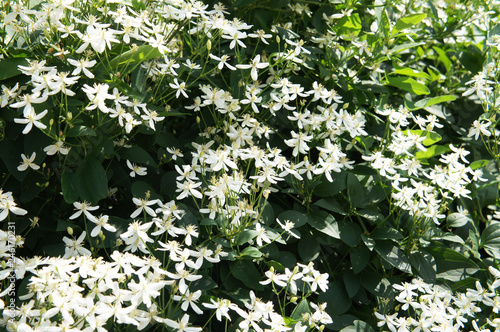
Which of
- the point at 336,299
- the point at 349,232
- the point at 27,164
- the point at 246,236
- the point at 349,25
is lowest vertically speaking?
the point at 336,299

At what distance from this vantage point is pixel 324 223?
4.94 feet

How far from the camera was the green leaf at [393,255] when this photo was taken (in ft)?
4.85

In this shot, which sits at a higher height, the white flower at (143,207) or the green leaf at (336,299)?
the white flower at (143,207)

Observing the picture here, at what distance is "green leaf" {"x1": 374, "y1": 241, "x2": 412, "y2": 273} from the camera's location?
1479 mm

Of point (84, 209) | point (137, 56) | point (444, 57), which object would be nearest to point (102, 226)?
point (84, 209)

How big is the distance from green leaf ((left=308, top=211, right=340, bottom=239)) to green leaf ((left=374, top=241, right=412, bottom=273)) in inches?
5.1

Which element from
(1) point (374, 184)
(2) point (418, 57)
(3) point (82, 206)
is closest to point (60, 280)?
(3) point (82, 206)

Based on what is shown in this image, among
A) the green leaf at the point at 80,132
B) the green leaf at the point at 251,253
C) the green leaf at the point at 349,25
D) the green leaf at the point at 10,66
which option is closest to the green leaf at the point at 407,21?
the green leaf at the point at 349,25

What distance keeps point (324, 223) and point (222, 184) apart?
0.37m

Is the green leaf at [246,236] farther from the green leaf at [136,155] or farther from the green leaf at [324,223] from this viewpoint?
the green leaf at [136,155]

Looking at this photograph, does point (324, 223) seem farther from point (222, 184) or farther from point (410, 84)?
point (410, 84)

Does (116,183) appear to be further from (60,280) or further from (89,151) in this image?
(60,280)

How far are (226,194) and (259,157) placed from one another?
147 millimetres

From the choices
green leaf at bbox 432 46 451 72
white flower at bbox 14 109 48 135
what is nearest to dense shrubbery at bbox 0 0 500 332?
white flower at bbox 14 109 48 135
